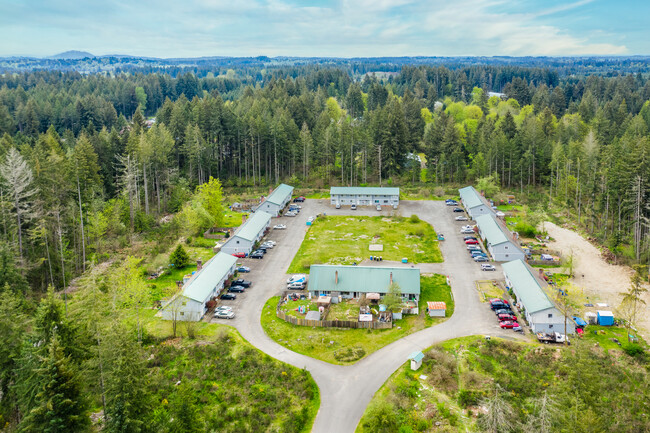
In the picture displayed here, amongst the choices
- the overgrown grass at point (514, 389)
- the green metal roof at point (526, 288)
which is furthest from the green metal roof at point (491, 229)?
the overgrown grass at point (514, 389)

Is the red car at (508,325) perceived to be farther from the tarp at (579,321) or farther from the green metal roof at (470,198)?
the green metal roof at (470,198)

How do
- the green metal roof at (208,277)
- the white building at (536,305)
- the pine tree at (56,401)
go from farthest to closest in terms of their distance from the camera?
the green metal roof at (208,277) → the white building at (536,305) → the pine tree at (56,401)

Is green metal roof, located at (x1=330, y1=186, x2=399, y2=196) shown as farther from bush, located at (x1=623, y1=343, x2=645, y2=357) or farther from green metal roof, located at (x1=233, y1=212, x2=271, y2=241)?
bush, located at (x1=623, y1=343, x2=645, y2=357)

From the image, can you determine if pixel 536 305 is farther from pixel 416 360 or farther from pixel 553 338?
pixel 416 360

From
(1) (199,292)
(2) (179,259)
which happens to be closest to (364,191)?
(2) (179,259)

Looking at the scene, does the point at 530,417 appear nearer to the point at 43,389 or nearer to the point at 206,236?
the point at 43,389

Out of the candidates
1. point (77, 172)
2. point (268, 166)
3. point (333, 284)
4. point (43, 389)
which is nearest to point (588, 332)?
point (333, 284)
